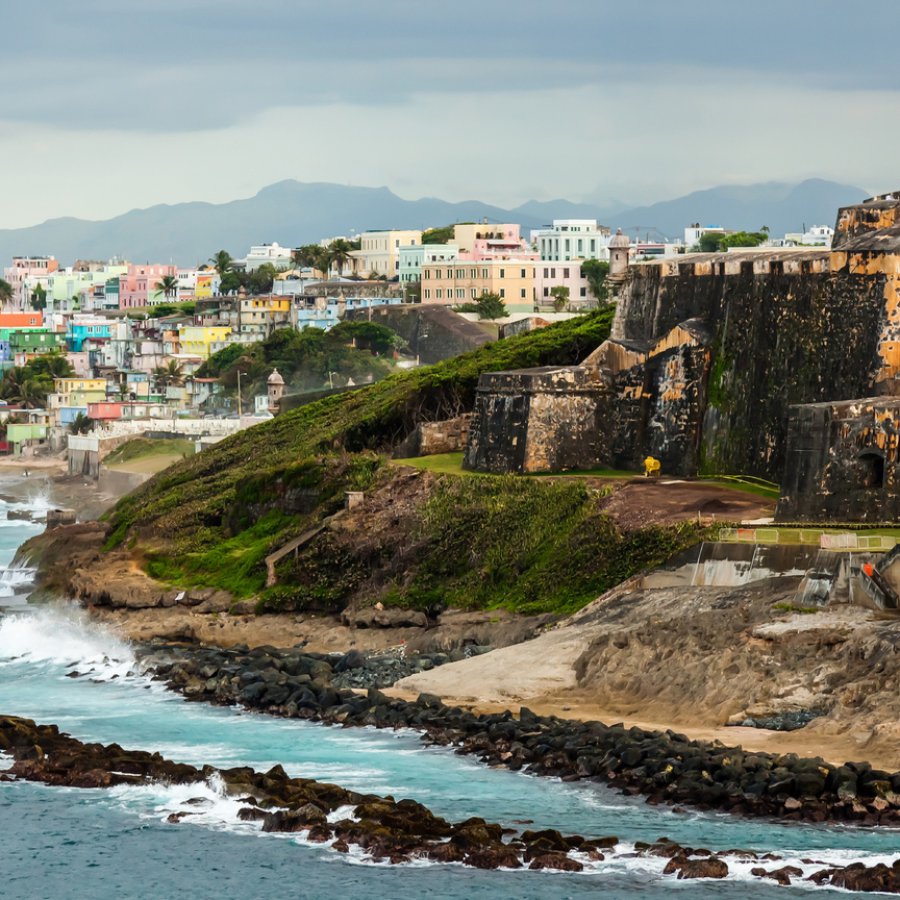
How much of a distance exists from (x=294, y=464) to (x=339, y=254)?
118m

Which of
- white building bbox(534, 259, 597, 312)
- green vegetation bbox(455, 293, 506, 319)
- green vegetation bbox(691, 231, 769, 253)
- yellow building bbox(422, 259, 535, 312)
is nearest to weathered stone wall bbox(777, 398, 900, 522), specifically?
green vegetation bbox(455, 293, 506, 319)

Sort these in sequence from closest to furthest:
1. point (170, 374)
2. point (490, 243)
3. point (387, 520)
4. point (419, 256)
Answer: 1. point (387, 520)
2. point (170, 374)
3. point (419, 256)
4. point (490, 243)

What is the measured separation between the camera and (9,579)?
61.1m

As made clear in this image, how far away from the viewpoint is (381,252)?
174 metres

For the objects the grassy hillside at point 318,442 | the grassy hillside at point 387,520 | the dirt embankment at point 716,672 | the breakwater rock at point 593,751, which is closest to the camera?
the breakwater rock at point 593,751

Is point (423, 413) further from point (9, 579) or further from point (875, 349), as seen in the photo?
point (875, 349)

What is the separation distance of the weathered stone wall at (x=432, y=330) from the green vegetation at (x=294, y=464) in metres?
49.9

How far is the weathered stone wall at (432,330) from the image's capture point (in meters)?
120

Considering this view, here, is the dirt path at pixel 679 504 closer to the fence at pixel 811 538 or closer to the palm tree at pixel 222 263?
the fence at pixel 811 538

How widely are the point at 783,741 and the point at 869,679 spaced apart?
72.5 inches

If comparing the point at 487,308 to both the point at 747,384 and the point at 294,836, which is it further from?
the point at 294,836

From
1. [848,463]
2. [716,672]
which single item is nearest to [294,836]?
[716,672]

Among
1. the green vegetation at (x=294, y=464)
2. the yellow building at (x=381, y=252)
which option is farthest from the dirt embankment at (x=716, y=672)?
the yellow building at (x=381, y=252)

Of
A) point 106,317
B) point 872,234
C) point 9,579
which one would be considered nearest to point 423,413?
point 9,579
